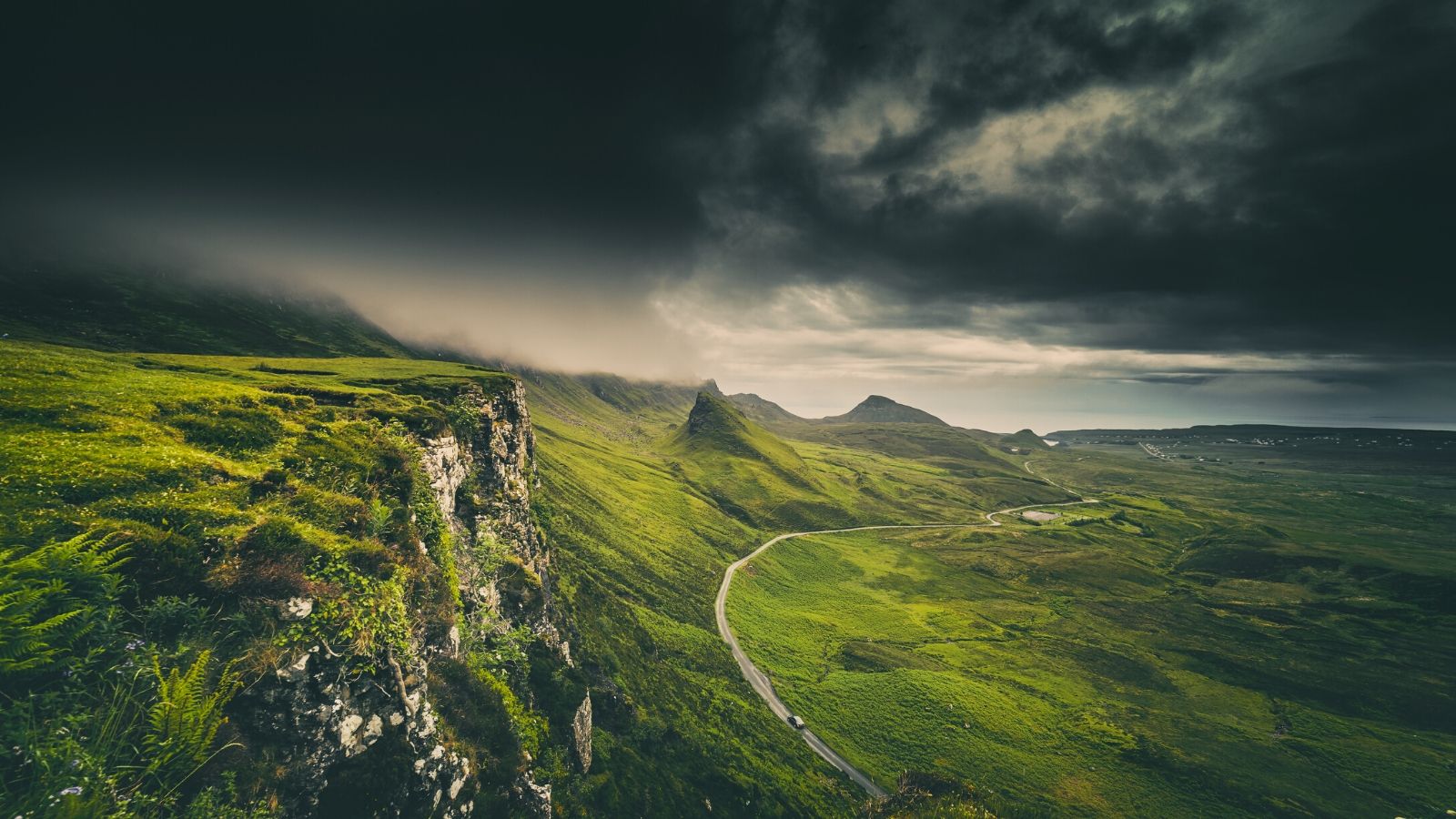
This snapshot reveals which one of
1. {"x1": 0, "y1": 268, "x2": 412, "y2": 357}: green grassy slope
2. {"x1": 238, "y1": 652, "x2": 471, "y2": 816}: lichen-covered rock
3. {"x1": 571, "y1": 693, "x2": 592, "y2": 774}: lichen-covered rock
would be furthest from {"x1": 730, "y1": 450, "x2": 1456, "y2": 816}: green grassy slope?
{"x1": 0, "y1": 268, "x2": 412, "y2": 357}: green grassy slope

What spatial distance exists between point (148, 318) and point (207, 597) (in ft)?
466

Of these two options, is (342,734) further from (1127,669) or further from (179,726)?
(1127,669)

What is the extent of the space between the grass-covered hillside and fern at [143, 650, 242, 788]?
0.25 ft

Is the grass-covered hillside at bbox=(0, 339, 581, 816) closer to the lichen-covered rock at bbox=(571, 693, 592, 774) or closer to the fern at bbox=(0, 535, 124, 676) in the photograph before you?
the fern at bbox=(0, 535, 124, 676)

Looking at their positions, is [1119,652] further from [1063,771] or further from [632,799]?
[632,799]

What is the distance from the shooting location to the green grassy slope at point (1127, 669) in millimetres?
65375

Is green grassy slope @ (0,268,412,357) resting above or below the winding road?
above

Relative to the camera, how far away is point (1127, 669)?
97.4 m

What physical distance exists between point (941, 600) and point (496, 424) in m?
129

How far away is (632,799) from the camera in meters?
49.8

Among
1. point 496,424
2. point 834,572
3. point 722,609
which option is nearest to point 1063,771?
point 722,609

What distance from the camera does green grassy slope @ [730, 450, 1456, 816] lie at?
65.4 m

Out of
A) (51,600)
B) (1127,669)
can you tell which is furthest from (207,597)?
(1127,669)

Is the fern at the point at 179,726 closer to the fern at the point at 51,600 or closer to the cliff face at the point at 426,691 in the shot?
the fern at the point at 51,600
